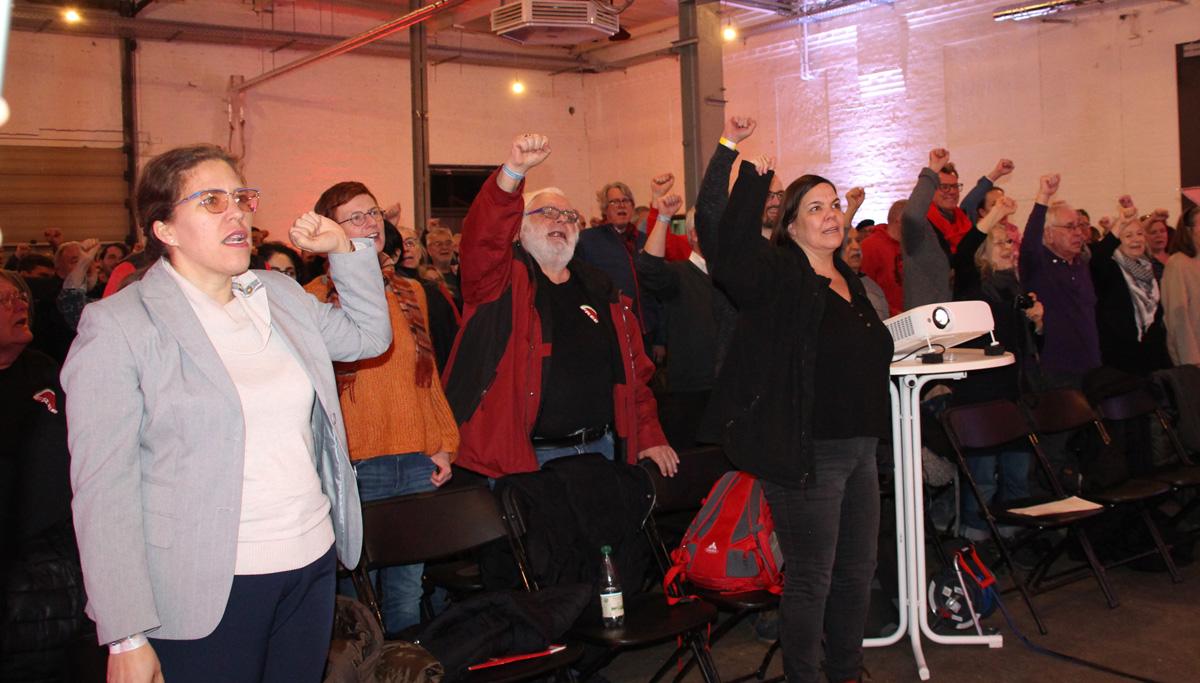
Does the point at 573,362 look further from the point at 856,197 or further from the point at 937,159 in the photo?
the point at 856,197

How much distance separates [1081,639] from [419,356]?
102 inches

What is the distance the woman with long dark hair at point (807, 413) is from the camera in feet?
9.07

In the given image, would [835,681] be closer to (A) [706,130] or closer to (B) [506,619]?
(B) [506,619]

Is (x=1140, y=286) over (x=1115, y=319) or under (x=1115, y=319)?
over

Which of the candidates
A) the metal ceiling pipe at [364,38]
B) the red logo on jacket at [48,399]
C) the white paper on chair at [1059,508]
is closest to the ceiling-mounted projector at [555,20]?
the metal ceiling pipe at [364,38]

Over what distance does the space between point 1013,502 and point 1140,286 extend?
2074 millimetres

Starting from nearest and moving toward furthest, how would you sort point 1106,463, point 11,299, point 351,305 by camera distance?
point 351,305 < point 11,299 < point 1106,463

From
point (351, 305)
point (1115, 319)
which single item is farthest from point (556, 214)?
point (1115, 319)

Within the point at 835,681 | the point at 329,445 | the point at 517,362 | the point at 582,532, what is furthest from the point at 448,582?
the point at 329,445

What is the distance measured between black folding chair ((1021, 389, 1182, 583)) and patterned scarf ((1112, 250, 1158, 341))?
1130 mm

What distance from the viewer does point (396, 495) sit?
3.11 m

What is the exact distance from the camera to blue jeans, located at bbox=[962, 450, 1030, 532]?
4.79 metres

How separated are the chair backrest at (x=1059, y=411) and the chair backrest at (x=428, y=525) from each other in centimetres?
256

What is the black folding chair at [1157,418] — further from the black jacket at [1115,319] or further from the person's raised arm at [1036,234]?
the person's raised arm at [1036,234]
